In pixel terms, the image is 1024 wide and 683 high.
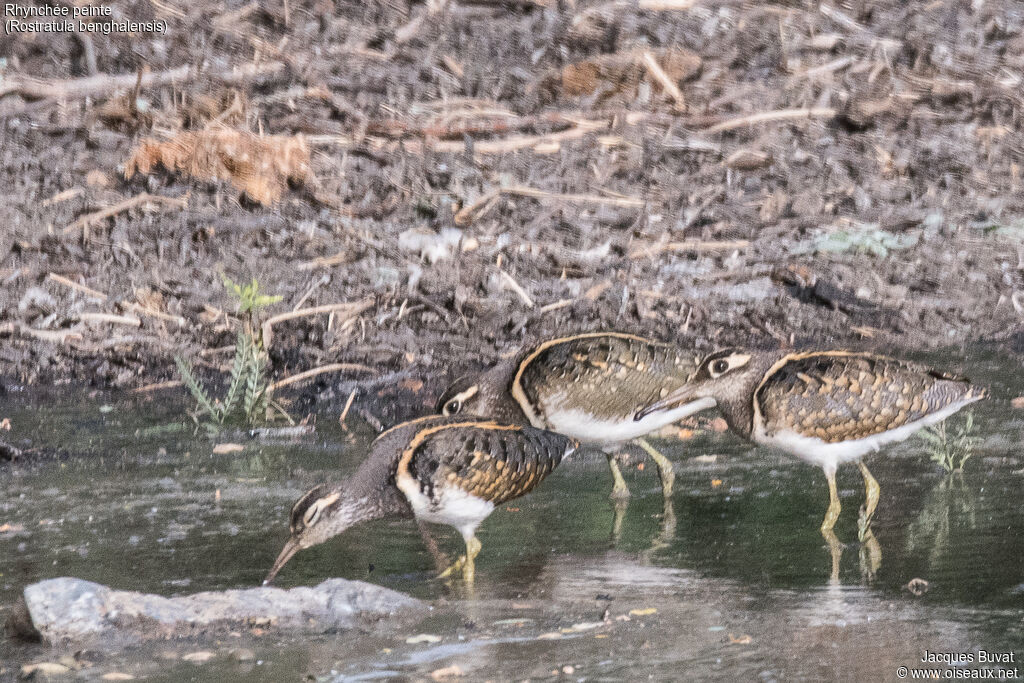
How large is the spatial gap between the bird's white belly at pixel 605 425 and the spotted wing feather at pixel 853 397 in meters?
0.49

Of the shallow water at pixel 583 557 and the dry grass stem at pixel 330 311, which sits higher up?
the shallow water at pixel 583 557

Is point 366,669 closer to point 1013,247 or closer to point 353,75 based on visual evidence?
point 1013,247

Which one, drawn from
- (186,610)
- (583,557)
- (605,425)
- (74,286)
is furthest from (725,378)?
(74,286)

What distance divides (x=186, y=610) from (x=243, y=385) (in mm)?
3461

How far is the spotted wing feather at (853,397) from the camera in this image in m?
5.79

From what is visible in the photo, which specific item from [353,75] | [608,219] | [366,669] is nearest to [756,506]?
[366,669]

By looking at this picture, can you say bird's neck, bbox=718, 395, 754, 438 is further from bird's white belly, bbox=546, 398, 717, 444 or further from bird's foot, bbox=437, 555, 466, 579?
bird's foot, bbox=437, 555, 466, 579

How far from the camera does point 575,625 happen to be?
4.67 metres

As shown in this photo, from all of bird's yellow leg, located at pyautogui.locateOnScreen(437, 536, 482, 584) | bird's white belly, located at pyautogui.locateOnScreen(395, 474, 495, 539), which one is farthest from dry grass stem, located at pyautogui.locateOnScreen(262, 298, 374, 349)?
bird's yellow leg, located at pyautogui.locateOnScreen(437, 536, 482, 584)

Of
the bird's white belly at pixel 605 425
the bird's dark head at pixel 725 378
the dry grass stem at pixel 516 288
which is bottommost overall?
the dry grass stem at pixel 516 288

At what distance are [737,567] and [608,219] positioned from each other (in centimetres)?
544

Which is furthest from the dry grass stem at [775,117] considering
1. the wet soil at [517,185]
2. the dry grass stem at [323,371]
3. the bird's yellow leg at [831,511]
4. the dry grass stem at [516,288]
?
the bird's yellow leg at [831,511]

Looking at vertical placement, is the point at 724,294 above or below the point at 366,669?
below

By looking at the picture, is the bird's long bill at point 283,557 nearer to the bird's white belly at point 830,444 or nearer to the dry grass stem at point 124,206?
the bird's white belly at point 830,444
